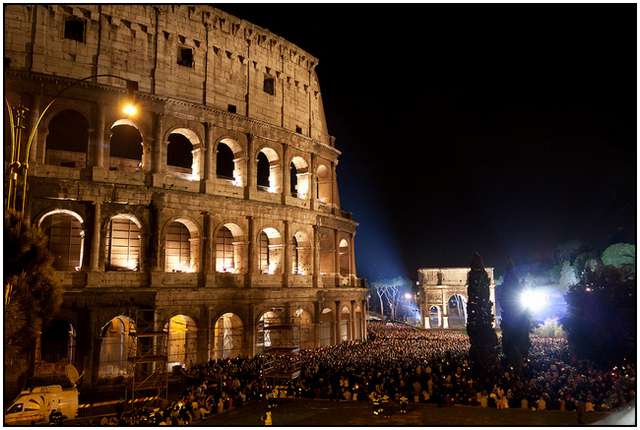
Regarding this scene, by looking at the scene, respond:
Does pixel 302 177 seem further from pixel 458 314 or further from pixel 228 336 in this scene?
pixel 458 314

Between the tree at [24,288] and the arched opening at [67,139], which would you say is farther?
the arched opening at [67,139]

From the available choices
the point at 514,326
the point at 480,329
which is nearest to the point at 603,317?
the point at 514,326

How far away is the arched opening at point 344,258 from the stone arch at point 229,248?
8.96 metres

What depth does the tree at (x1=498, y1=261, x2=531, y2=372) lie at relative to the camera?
22859 millimetres

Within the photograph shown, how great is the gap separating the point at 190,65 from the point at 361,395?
19473 millimetres

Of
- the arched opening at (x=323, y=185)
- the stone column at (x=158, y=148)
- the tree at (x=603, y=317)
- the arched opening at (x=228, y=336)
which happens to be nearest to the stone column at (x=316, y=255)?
the arched opening at (x=323, y=185)

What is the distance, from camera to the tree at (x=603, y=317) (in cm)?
2366

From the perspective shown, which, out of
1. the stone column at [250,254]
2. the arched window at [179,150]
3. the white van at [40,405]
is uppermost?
the arched window at [179,150]

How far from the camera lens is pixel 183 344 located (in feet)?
89.1

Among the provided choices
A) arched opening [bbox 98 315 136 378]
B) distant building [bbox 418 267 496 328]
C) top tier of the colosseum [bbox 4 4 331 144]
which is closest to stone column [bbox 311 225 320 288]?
top tier of the colosseum [bbox 4 4 331 144]

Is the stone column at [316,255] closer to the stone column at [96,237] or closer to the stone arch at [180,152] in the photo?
the stone arch at [180,152]

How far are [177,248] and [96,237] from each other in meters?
5.19

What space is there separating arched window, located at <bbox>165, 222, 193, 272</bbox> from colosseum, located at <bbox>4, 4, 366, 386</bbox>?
2.4 inches

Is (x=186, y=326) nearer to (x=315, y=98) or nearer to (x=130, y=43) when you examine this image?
(x=130, y=43)
